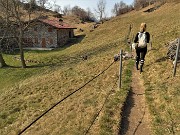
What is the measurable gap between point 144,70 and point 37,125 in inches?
294

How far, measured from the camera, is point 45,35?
62438 mm

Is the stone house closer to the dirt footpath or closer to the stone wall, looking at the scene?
the stone wall

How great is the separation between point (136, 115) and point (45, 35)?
Answer: 178 feet

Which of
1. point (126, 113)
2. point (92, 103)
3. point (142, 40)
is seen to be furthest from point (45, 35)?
point (126, 113)

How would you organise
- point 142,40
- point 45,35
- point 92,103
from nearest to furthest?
point 92,103, point 142,40, point 45,35

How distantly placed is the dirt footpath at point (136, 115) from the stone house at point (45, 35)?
49636 mm

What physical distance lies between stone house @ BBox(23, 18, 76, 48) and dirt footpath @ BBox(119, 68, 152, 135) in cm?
4964

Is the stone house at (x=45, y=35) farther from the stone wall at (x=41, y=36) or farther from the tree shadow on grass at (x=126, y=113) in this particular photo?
the tree shadow on grass at (x=126, y=113)

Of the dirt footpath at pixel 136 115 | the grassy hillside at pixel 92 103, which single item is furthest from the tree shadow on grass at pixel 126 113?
the grassy hillside at pixel 92 103

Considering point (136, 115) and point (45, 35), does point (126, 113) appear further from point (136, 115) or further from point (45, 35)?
point (45, 35)

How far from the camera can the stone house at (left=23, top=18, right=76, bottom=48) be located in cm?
6148

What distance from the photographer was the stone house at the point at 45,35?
6148cm

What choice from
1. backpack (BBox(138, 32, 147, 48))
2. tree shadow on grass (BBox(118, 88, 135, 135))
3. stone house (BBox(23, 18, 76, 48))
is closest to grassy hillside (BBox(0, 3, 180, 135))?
tree shadow on grass (BBox(118, 88, 135, 135))

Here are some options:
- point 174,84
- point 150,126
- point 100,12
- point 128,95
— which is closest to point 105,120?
point 150,126
